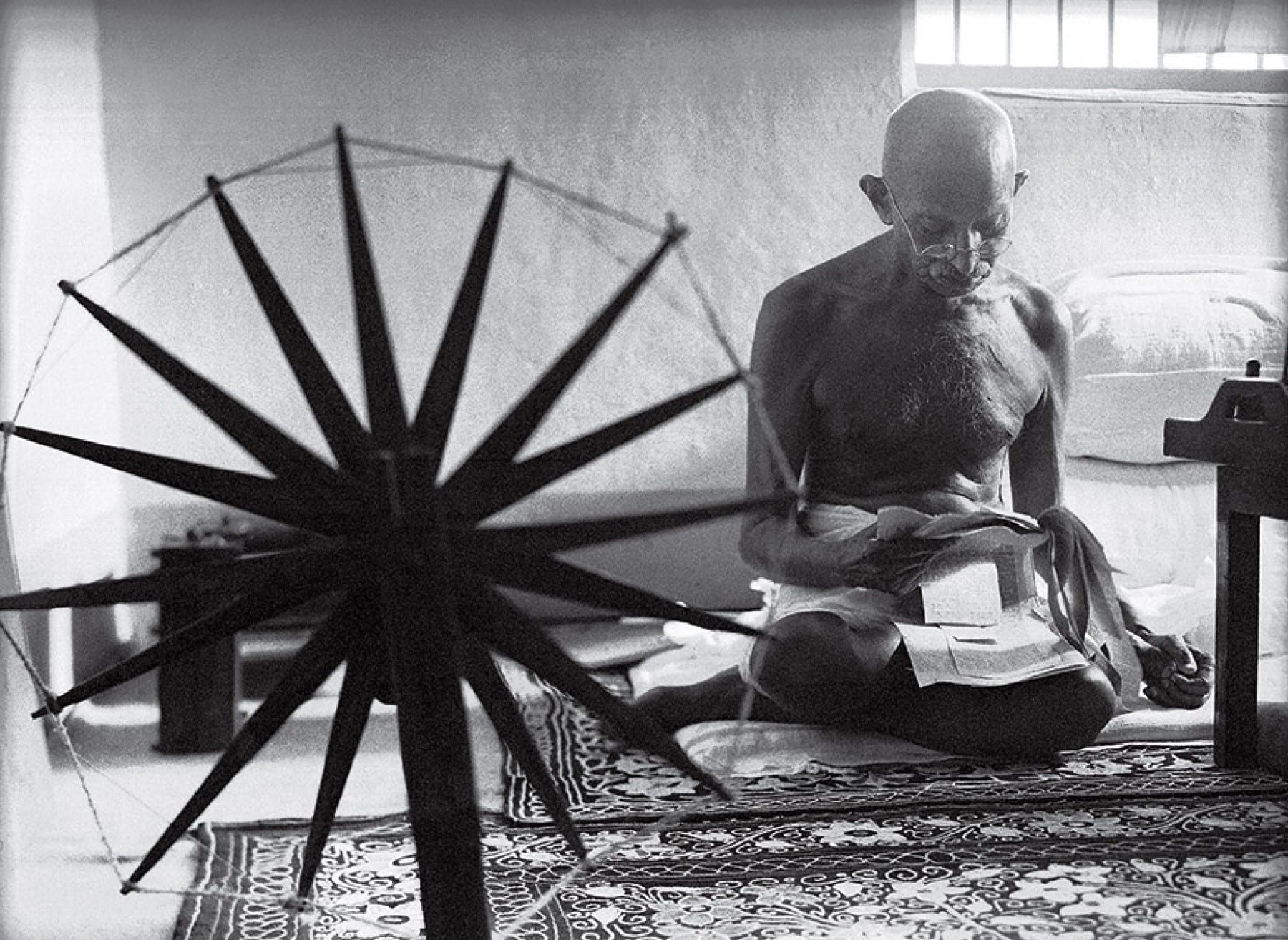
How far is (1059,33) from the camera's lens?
2.14 meters

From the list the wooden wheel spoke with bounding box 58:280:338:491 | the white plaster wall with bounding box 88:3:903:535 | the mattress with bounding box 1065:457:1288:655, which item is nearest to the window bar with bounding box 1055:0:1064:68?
the white plaster wall with bounding box 88:3:903:535

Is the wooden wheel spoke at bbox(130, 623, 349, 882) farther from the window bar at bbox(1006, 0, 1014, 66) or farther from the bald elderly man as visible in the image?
the window bar at bbox(1006, 0, 1014, 66)

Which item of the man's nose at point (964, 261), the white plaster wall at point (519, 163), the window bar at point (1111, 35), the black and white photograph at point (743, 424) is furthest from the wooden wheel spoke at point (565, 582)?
the window bar at point (1111, 35)

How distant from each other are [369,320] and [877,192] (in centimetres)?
108

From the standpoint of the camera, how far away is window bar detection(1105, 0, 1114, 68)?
2143 millimetres

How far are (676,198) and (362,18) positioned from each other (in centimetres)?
51

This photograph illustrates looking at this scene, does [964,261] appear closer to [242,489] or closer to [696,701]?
[696,701]

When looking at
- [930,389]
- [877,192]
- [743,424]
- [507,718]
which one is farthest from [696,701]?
[507,718]

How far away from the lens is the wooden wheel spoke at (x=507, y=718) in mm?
1559

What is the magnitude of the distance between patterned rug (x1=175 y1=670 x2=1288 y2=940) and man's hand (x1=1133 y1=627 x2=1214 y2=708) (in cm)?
11

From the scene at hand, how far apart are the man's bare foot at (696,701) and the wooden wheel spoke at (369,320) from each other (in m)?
1.22

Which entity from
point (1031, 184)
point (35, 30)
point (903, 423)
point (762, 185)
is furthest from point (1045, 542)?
point (35, 30)

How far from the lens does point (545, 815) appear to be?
2.18 metres

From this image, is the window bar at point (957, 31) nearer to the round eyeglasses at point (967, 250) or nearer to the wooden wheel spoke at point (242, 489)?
the round eyeglasses at point (967, 250)
